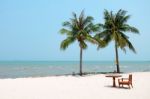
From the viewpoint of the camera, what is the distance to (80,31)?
33.8 metres

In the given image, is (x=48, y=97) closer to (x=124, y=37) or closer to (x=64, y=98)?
(x=64, y=98)

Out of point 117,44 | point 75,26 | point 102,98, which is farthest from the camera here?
point 117,44

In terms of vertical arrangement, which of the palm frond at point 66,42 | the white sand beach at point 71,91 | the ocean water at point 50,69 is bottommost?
the ocean water at point 50,69

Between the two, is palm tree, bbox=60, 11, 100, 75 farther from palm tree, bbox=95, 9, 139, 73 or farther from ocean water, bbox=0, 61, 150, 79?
ocean water, bbox=0, 61, 150, 79

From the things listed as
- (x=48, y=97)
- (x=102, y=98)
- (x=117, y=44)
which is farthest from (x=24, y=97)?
(x=117, y=44)

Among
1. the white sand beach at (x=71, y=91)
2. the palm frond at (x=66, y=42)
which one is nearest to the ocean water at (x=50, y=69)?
the palm frond at (x=66, y=42)

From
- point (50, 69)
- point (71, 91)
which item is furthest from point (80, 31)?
point (50, 69)

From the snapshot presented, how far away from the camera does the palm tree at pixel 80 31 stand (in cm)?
3384

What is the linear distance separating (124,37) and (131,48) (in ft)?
5.52

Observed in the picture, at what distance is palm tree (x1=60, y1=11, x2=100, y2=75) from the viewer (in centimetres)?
3384

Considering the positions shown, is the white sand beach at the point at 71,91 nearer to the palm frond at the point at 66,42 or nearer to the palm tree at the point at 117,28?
the palm frond at the point at 66,42

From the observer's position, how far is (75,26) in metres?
34.2

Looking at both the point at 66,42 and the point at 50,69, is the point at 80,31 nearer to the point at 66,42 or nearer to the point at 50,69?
the point at 66,42

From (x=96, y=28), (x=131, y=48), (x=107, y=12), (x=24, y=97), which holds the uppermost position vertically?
(x=107, y=12)
